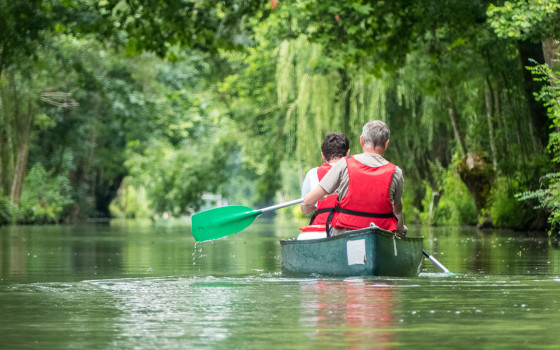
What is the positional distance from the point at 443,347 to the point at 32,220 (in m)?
37.3

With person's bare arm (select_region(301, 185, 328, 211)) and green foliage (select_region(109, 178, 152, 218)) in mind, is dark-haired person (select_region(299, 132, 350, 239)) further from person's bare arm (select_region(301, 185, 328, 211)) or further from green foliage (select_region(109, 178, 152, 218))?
green foliage (select_region(109, 178, 152, 218))

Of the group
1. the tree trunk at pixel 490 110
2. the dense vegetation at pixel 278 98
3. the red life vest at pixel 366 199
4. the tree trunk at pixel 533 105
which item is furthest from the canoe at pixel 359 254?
the tree trunk at pixel 490 110

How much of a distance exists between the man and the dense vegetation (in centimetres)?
671

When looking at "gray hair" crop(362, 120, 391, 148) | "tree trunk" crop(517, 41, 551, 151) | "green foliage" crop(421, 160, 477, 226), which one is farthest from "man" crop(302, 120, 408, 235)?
"green foliage" crop(421, 160, 477, 226)

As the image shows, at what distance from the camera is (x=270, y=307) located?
25.9 feet

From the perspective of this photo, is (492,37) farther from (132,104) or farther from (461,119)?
(132,104)

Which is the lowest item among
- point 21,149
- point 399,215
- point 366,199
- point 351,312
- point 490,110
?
point 351,312

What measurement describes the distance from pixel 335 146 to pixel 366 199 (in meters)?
0.87

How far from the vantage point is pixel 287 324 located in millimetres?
6793

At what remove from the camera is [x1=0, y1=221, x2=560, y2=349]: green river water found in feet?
20.0

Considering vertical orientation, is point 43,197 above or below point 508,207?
above

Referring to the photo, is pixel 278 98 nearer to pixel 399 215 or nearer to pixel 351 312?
pixel 399 215

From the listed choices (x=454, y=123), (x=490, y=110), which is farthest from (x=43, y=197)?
(x=490, y=110)

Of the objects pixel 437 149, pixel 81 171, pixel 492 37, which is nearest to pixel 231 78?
pixel 81 171
